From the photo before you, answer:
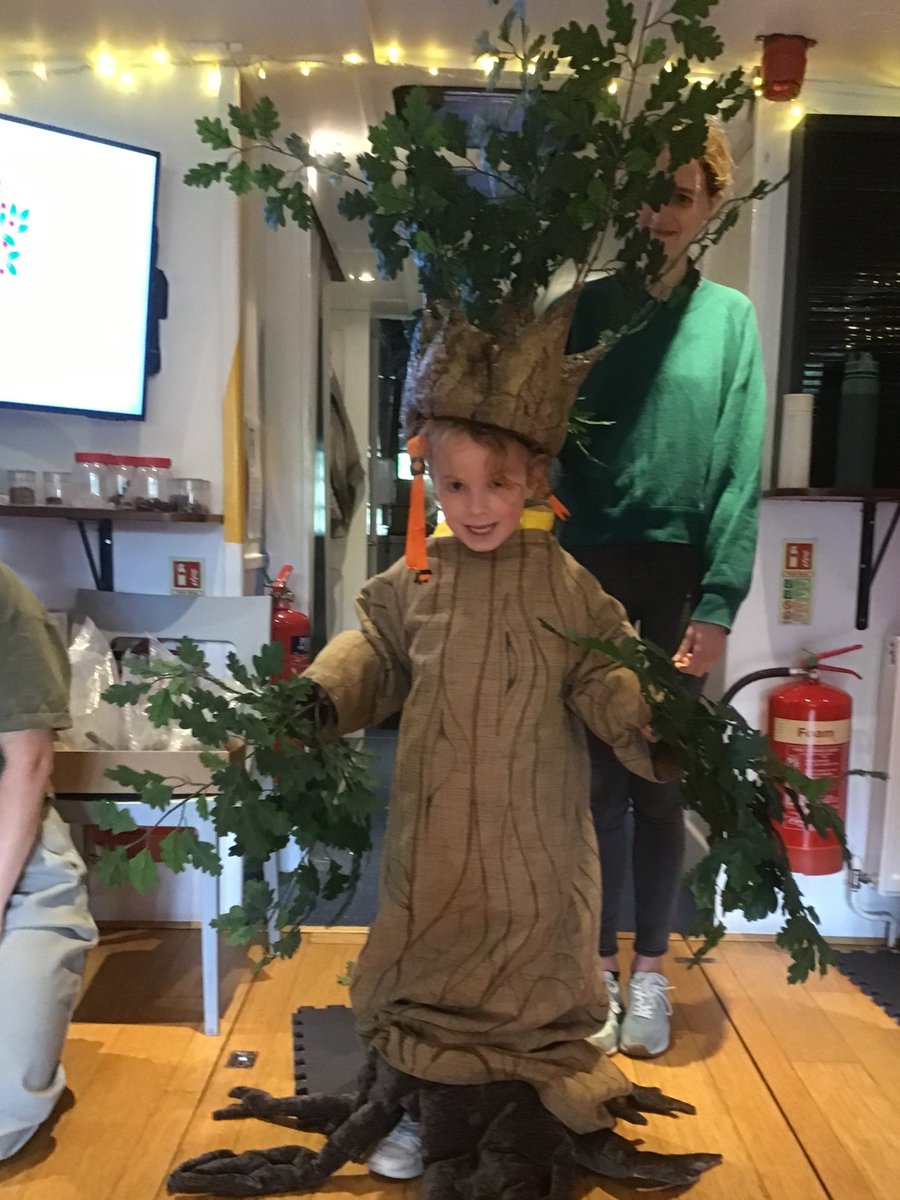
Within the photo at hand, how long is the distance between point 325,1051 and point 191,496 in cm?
112

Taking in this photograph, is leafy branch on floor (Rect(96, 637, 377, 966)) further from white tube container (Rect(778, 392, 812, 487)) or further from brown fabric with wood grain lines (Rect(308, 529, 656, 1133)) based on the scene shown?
white tube container (Rect(778, 392, 812, 487))

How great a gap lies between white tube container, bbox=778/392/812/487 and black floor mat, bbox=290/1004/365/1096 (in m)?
1.38

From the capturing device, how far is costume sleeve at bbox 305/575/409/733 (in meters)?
1.15

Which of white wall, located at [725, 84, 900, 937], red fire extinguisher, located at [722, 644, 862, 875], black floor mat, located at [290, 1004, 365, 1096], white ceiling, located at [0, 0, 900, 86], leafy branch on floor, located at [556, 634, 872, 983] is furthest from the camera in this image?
white wall, located at [725, 84, 900, 937]

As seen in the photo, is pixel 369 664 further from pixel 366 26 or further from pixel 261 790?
pixel 366 26

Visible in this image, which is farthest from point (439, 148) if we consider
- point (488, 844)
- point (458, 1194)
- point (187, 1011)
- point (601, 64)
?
point (187, 1011)

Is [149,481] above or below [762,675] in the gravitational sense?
above

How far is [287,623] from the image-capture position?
218 cm

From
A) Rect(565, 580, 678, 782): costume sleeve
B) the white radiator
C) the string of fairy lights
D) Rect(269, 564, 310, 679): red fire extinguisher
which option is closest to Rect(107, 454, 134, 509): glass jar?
Rect(269, 564, 310, 679): red fire extinguisher

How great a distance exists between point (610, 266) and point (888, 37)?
3.73 ft

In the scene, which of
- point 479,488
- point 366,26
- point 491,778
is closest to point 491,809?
point 491,778

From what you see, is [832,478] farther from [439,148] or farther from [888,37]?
[439,148]

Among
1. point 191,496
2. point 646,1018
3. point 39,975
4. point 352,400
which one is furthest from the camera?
point 352,400

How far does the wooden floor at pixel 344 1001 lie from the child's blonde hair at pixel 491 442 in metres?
0.96
